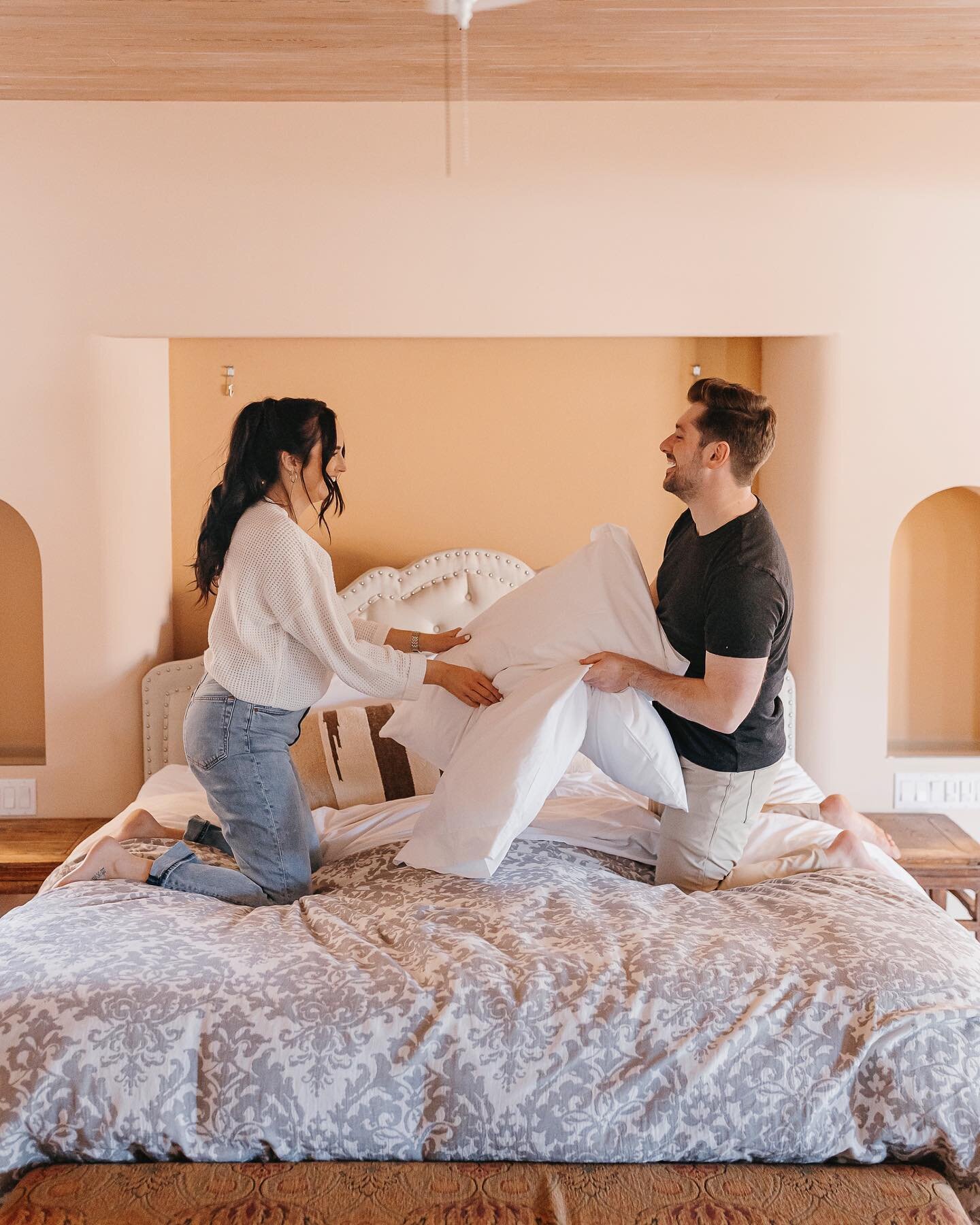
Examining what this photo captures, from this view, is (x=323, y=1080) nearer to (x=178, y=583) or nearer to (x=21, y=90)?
(x=178, y=583)

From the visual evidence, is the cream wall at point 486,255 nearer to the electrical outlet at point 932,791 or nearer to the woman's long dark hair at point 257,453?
the electrical outlet at point 932,791

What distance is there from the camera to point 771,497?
347cm

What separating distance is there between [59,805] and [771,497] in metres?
2.54

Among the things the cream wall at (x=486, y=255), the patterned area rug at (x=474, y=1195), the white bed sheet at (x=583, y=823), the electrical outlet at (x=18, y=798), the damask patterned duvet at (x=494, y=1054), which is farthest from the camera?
the electrical outlet at (x=18, y=798)

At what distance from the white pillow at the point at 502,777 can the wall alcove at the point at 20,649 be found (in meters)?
1.86

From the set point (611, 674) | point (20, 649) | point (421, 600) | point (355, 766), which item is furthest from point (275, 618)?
point (20, 649)

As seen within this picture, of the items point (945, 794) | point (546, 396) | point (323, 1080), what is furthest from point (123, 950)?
point (945, 794)

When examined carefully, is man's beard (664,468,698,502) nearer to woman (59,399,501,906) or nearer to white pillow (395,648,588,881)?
white pillow (395,648,588,881)

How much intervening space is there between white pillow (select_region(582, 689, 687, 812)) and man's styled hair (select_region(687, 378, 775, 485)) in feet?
1.70

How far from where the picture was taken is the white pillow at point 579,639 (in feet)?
6.97

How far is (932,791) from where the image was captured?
129 inches

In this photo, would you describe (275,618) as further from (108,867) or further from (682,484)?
(682,484)

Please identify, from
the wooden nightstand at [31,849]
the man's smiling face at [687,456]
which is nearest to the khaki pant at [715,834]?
the man's smiling face at [687,456]

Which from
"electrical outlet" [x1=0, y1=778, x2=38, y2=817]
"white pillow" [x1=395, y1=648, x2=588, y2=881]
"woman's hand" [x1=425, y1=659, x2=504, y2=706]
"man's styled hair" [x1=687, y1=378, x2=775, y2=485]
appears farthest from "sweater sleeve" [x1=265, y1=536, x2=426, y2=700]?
A: "electrical outlet" [x1=0, y1=778, x2=38, y2=817]
